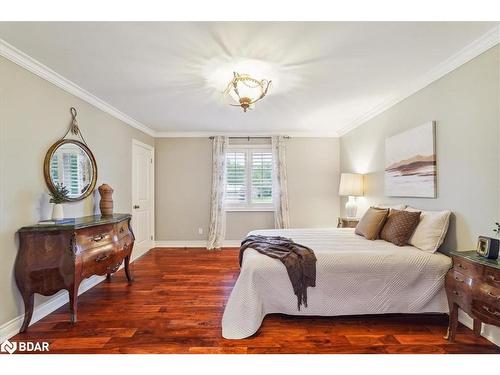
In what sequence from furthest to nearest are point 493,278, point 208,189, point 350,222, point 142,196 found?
point 208,189 < point 142,196 < point 350,222 < point 493,278

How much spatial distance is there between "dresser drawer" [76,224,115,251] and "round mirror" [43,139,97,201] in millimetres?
515

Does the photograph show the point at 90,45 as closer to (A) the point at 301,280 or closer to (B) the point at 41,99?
(B) the point at 41,99

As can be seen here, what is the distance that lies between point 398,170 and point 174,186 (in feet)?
13.4

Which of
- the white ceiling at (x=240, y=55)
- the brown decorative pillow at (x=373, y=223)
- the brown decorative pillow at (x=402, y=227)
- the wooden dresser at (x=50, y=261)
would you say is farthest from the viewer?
the brown decorative pillow at (x=373, y=223)

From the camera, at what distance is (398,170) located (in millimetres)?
3119

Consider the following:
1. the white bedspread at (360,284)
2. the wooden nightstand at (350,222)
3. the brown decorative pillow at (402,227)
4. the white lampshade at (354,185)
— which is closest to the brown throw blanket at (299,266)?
the white bedspread at (360,284)

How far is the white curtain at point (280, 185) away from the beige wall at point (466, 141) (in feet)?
8.14

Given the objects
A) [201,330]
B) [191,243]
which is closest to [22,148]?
[201,330]

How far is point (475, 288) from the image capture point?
1.70m

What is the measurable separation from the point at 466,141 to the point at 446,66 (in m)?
0.75

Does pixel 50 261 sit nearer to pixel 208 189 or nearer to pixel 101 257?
pixel 101 257

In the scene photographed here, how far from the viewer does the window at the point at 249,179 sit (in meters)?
5.27

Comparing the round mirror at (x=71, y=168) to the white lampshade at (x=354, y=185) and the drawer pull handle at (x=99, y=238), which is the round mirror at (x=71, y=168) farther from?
the white lampshade at (x=354, y=185)
